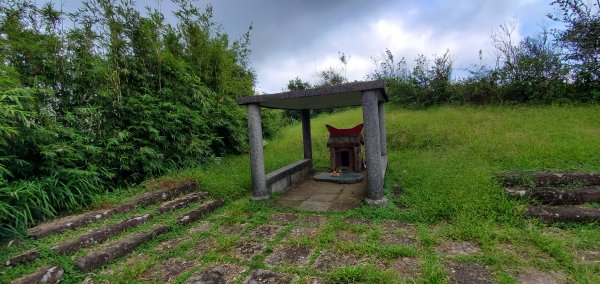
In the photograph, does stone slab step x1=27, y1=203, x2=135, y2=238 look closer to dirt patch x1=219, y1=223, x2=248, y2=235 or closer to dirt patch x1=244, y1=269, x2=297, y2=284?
dirt patch x1=219, y1=223, x2=248, y2=235

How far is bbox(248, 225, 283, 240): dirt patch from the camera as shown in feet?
9.72

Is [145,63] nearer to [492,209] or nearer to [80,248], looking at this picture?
[80,248]

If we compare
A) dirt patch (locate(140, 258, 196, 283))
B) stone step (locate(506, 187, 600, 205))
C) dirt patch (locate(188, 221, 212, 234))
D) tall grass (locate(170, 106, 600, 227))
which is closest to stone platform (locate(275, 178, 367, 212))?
tall grass (locate(170, 106, 600, 227))

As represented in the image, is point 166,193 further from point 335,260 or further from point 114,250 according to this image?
point 335,260

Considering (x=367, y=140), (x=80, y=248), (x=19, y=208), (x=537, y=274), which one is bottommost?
(x=537, y=274)

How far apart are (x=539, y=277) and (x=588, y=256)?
657 mm

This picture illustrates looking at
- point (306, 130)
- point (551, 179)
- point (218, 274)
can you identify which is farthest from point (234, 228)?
point (551, 179)

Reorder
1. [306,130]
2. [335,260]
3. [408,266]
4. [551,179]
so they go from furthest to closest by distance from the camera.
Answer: [306,130]
[551,179]
[335,260]
[408,266]

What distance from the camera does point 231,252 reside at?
263 centimetres

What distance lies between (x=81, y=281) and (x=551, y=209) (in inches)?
182

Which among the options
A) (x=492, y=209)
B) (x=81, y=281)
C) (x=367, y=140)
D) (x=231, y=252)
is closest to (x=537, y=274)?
(x=492, y=209)

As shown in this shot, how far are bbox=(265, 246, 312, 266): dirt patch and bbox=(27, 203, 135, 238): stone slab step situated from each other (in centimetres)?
206

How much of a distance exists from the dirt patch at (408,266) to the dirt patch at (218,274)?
1.28 metres

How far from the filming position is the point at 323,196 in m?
4.36
